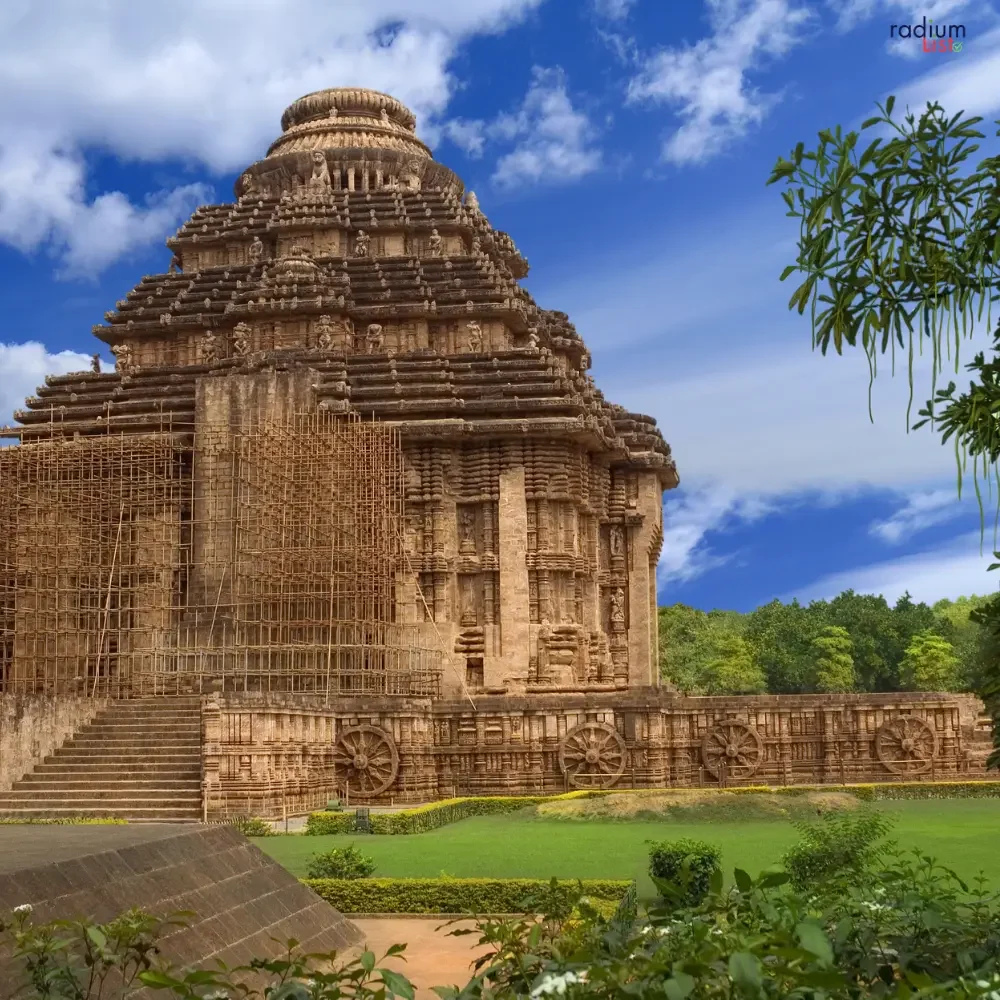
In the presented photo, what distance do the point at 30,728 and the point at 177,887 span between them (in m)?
17.5

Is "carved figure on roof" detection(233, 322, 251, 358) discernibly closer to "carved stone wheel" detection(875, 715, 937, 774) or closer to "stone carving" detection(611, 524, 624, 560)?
"stone carving" detection(611, 524, 624, 560)

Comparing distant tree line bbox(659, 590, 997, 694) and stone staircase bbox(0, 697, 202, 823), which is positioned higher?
distant tree line bbox(659, 590, 997, 694)

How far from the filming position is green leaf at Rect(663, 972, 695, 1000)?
4.45m

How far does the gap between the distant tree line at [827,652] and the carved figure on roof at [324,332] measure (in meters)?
28.7

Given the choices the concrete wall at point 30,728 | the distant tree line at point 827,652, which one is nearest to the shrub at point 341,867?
the concrete wall at point 30,728

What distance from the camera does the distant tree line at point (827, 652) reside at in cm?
6122

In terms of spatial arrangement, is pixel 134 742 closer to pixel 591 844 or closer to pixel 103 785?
pixel 103 785

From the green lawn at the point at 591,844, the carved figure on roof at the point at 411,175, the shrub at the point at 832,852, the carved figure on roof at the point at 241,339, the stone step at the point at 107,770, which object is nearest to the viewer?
the shrub at the point at 832,852

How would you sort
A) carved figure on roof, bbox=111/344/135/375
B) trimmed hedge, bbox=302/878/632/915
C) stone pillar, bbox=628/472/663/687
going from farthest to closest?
carved figure on roof, bbox=111/344/135/375
stone pillar, bbox=628/472/663/687
trimmed hedge, bbox=302/878/632/915

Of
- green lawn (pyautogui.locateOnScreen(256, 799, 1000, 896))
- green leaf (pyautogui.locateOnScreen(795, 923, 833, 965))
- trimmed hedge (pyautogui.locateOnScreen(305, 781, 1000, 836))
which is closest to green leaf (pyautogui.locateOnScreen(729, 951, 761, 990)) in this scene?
green leaf (pyautogui.locateOnScreen(795, 923, 833, 965))

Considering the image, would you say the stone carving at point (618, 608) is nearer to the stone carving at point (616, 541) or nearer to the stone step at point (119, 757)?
the stone carving at point (616, 541)

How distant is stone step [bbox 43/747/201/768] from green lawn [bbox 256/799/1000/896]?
16.9 feet

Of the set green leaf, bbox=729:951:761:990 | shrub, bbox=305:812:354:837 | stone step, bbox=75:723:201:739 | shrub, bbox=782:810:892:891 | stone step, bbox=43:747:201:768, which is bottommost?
shrub, bbox=305:812:354:837

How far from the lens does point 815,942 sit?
4867mm
